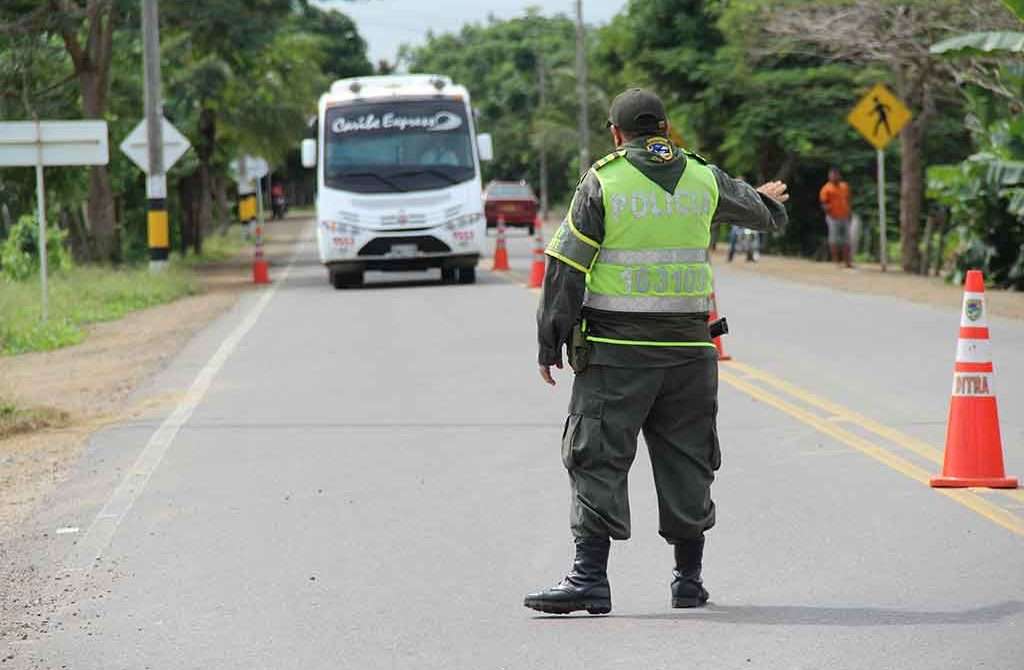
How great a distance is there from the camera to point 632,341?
6.62 metres

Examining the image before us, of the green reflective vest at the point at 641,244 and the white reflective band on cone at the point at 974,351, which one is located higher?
the green reflective vest at the point at 641,244

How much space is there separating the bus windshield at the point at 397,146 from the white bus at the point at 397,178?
15mm

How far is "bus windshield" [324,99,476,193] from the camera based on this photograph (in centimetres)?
2802

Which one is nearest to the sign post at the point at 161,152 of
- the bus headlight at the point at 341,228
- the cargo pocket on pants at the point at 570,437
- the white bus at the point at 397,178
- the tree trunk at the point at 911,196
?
the white bus at the point at 397,178

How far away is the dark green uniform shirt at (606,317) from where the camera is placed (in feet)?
21.5

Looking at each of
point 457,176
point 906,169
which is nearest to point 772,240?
point 906,169

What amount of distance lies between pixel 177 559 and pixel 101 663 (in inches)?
68.2

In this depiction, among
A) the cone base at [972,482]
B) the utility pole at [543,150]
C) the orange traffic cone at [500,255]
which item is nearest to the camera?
the cone base at [972,482]

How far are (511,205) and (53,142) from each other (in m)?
34.5

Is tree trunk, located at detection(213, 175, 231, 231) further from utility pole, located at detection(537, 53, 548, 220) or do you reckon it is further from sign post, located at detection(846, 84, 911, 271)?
sign post, located at detection(846, 84, 911, 271)

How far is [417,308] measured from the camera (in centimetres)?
2348

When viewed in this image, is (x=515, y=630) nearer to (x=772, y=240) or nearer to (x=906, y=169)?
(x=906, y=169)

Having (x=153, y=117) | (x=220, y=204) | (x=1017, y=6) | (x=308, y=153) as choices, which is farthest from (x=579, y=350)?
(x=220, y=204)

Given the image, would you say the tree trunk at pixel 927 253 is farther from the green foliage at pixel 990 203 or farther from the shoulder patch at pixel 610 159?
the shoulder patch at pixel 610 159
